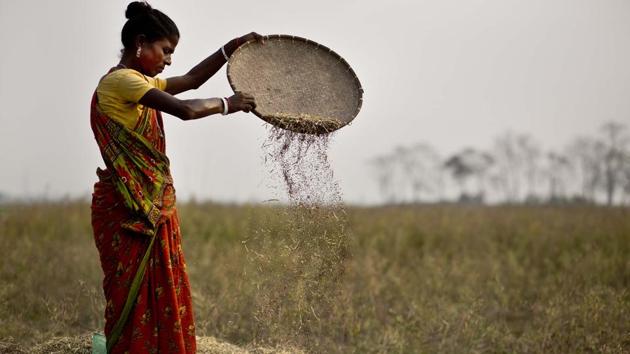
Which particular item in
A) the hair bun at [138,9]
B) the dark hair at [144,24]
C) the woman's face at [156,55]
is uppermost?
the hair bun at [138,9]

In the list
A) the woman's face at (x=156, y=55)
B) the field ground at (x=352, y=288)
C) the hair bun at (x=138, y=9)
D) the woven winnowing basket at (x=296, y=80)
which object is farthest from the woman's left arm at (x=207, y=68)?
the field ground at (x=352, y=288)

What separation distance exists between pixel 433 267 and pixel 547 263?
1.46 meters

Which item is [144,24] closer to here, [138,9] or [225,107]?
[138,9]

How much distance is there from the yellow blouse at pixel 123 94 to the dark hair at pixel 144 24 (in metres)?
0.17

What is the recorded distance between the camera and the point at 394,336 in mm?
4477

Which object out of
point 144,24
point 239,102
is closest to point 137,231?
point 239,102

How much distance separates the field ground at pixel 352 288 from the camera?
3850 millimetres

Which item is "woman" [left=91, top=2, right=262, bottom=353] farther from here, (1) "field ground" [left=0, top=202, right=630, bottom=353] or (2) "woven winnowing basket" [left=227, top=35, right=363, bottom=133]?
(1) "field ground" [left=0, top=202, right=630, bottom=353]

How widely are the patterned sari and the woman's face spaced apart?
0.62 ft

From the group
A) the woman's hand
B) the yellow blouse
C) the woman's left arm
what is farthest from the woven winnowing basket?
the yellow blouse

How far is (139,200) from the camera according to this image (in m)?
2.62

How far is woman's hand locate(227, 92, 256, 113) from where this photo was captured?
110 inches

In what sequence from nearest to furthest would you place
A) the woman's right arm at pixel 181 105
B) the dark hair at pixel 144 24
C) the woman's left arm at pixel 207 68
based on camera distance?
1. the woman's right arm at pixel 181 105
2. the dark hair at pixel 144 24
3. the woman's left arm at pixel 207 68

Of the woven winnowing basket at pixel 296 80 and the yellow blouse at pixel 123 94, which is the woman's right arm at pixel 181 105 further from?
→ the woven winnowing basket at pixel 296 80
